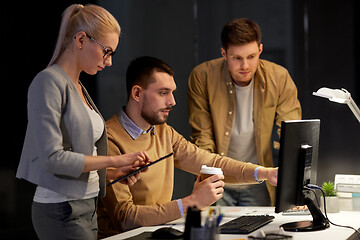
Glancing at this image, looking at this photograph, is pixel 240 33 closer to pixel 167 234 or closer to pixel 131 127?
pixel 131 127

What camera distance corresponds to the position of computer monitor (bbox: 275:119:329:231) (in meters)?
2.40

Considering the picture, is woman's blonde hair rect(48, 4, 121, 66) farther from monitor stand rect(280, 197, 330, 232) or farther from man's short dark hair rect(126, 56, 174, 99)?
monitor stand rect(280, 197, 330, 232)

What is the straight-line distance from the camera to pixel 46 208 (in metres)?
2.14

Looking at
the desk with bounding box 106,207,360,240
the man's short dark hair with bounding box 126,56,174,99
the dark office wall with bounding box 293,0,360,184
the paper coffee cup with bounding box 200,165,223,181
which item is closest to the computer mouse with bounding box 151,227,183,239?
the desk with bounding box 106,207,360,240

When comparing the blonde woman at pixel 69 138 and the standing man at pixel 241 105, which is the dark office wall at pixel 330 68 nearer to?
the standing man at pixel 241 105

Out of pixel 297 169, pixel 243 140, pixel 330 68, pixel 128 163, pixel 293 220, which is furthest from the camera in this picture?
pixel 330 68

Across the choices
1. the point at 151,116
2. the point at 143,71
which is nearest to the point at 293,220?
the point at 151,116

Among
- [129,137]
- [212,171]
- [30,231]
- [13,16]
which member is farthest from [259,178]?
[13,16]

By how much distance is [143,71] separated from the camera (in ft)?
9.85

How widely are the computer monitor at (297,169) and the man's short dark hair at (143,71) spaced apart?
870 mm

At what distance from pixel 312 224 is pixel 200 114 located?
130 centimetres

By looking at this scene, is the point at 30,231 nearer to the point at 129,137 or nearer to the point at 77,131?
the point at 129,137

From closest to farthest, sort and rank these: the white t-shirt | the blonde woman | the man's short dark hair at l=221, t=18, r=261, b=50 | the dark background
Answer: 1. the blonde woman
2. the man's short dark hair at l=221, t=18, r=261, b=50
3. the white t-shirt
4. the dark background

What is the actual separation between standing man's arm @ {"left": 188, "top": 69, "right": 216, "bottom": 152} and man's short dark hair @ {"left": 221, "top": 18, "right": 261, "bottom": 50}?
0.30m
